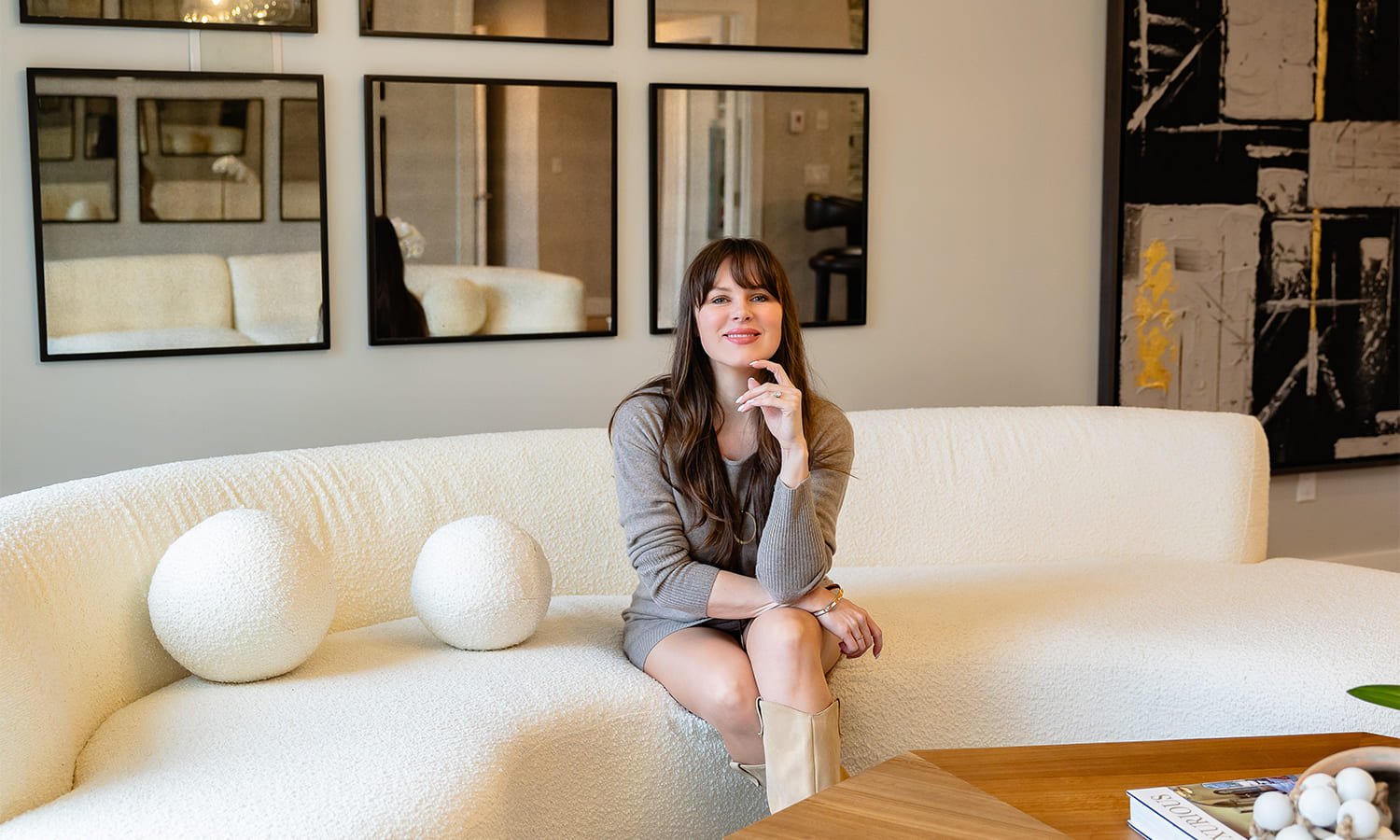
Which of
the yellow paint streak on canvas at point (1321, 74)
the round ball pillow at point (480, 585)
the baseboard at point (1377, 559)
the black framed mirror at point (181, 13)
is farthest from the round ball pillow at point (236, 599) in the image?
the baseboard at point (1377, 559)

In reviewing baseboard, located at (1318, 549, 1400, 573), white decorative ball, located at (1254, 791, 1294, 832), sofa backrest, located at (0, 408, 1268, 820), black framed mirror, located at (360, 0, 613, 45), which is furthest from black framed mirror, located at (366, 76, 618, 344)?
baseboard, located at (1318, 549, 1400, 573)

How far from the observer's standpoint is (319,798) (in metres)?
1.95

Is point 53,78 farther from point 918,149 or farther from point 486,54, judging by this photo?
point 918,149

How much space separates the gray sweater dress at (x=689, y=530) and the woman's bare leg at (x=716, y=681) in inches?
2.0

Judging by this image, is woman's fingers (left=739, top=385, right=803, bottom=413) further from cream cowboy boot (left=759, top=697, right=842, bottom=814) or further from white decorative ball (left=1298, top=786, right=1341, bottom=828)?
white decorative ball (left=1298, top=786, right=1341, bottom=828)

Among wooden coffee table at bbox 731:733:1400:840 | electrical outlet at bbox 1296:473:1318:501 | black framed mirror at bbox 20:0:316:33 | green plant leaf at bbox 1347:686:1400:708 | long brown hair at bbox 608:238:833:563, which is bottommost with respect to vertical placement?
wooden coffee table at bbox 731:733:1400:840

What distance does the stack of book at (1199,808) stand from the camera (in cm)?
174

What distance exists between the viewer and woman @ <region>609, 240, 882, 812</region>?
7.80ft

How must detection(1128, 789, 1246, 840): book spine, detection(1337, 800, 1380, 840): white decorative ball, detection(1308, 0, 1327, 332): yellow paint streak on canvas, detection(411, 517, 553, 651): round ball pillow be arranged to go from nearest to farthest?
detection(1337, 800, 1380, 840): white decorative ball
detection(1128, 789, 1246, 840): book spine
detection(411, 517, 553, 651): round ball pillow
detection(1308, 0, 1327, 332): yellow paint streak on canvas

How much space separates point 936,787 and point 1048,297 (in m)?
2.52

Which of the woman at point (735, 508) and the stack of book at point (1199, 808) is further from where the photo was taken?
the woman at point (735, 508)

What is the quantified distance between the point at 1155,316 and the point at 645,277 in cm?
162

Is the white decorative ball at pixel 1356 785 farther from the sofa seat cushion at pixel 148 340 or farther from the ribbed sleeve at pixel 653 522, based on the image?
the sofa seat cushion at pixel 148 340

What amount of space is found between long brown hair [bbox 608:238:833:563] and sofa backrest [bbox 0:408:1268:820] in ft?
1.78
